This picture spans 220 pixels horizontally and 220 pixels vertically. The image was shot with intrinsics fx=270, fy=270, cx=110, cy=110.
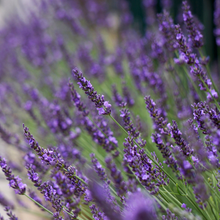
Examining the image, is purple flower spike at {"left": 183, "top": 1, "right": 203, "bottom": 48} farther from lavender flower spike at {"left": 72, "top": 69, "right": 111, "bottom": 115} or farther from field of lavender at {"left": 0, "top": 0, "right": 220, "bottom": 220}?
lavender flower spike at {"left": 72, "top": 69, "right": 111, "bottom": 115}

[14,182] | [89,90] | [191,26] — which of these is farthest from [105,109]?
[191,26]

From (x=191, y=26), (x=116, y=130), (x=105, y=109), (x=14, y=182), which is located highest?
→ (x=191, y=26)

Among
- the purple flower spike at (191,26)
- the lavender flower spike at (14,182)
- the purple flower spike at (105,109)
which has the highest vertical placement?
the purple flower spike at (191,26)

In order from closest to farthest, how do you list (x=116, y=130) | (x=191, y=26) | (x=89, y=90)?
(x=89, y=90), (x=191, y=26), (x=116, y=130)

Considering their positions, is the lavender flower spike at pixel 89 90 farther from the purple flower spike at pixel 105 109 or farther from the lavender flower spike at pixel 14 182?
the lavender flower spike at pixel 14 182

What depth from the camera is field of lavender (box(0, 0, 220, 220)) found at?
1.08 meters

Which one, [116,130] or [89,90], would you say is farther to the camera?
[116,130]

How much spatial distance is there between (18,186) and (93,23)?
2.53 m

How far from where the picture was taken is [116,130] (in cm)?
189

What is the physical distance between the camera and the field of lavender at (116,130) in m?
1.08

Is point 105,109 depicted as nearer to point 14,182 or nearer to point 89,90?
point 89,90

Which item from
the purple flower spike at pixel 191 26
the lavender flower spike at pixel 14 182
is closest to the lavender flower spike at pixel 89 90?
the lavender flower spike at pixel 14 182

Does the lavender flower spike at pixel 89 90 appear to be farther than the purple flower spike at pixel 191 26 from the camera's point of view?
No

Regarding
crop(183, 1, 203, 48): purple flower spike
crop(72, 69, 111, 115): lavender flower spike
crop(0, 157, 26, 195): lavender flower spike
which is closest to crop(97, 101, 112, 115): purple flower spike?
crop(72, 69, 111, 115): lavender flower spike
